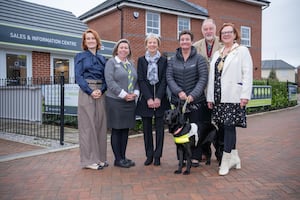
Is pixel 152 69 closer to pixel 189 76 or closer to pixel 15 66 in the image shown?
pixel 189 76

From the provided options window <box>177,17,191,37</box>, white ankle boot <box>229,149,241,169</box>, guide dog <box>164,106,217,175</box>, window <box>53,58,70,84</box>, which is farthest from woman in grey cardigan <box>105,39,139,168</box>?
window <box>177,17,191,37</box>

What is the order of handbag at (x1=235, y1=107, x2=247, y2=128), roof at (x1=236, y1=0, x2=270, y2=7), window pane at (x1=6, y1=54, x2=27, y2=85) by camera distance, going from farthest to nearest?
roof at (x1=236, y1=0, x2=270, y2=7) → window pane at (x1=6, y1=54, x2=27, y2=85) → handbag at (x1=235, y1=107, x2=247, y2=128)

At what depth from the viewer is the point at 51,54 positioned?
12.0 metres

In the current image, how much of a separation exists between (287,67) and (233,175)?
74.2 m

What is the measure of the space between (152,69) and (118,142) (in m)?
1.33

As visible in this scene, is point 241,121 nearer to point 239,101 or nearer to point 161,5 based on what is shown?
point 239,101

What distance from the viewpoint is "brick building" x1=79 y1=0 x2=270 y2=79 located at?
17.4m

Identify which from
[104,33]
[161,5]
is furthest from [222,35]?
[104,33]

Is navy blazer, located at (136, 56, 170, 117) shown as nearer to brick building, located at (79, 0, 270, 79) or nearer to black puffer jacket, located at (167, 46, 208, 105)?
black puffer jacket, located at (167, 46, 208, 105)

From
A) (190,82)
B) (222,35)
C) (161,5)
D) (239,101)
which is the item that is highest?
(161,5)

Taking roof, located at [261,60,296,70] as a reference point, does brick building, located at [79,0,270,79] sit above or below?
below

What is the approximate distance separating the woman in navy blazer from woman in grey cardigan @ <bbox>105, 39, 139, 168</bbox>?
141 mm

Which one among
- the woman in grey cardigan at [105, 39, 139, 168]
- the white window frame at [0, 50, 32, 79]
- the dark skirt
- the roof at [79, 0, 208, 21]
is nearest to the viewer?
the woman in grey cardigan at [105, 39, 139, 168]

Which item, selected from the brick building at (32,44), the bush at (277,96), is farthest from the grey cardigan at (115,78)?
the bush at (277,96)
